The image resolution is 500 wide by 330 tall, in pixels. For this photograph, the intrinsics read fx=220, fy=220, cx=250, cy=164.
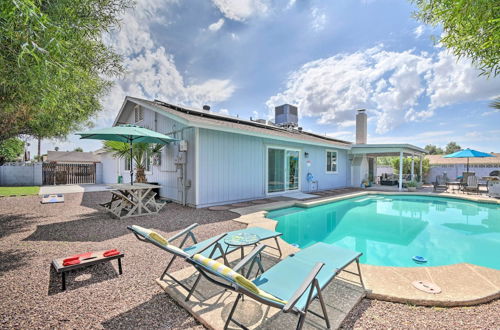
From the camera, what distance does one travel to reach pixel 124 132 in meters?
6.13

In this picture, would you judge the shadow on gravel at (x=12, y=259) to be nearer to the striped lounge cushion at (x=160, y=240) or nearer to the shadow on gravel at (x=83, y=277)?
the shadow on gravel at (x=83, y=277)

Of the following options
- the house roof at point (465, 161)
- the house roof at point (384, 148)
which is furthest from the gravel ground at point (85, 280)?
the house roof at point (465, 161)

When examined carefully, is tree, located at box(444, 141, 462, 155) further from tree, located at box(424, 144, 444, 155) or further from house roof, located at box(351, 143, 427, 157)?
house roof, located at box(351, 143, 427, 157)

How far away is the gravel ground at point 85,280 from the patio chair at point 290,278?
713 millimetres

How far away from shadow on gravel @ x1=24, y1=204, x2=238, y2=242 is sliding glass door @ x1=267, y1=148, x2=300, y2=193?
3805mm

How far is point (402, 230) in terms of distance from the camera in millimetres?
6250

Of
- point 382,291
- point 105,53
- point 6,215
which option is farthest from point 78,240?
point 382,291

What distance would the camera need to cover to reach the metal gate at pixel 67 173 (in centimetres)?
1659

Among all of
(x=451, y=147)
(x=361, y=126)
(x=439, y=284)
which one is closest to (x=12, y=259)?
(x=439, y=284)

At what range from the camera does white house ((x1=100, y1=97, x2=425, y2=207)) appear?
767 centimetres

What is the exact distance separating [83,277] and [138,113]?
9.97 metres

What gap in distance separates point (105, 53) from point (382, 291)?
25.8ft

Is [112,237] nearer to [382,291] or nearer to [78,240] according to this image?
[78,240]

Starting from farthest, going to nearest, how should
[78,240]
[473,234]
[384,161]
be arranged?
[384,161], [473,234], [78,240]
